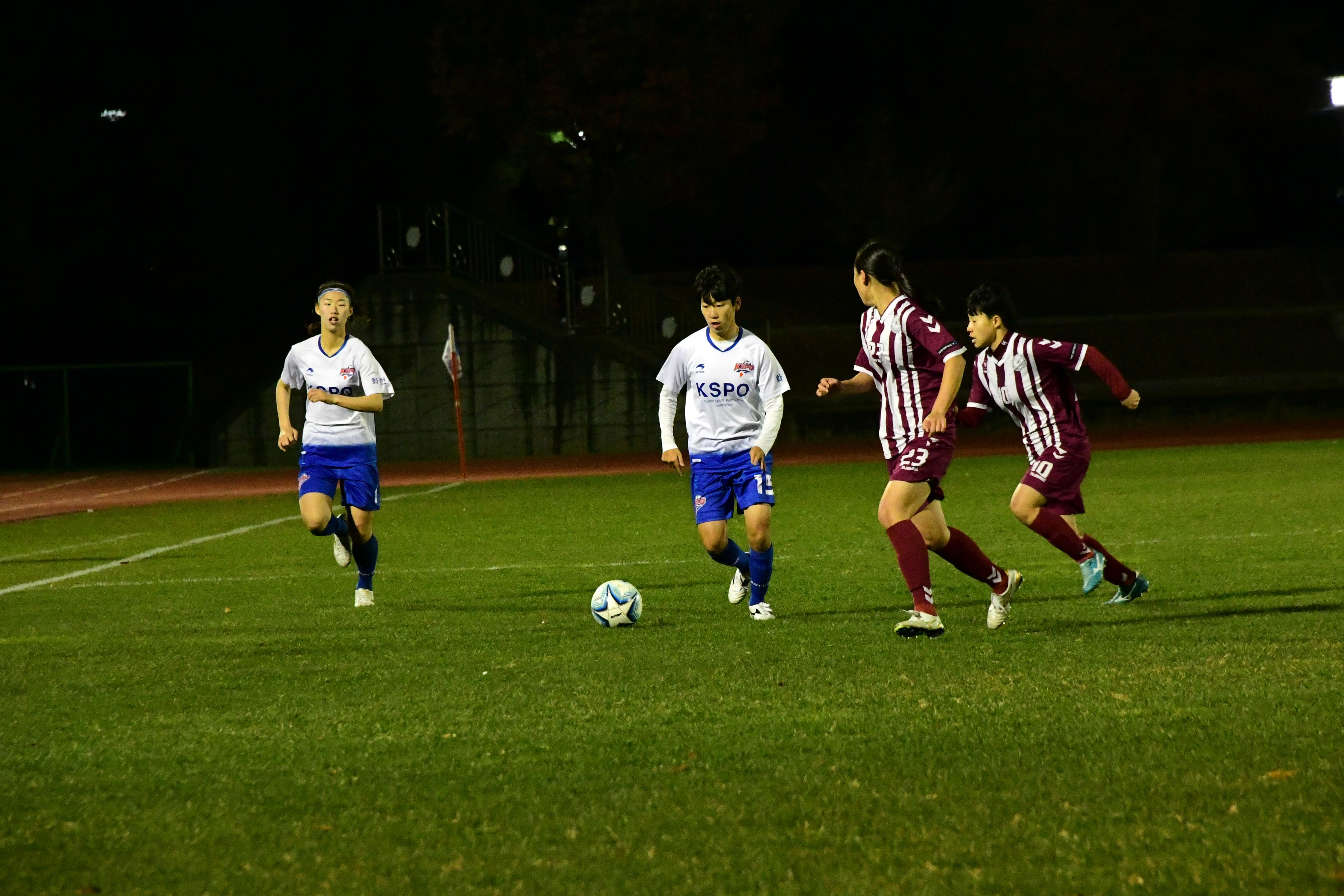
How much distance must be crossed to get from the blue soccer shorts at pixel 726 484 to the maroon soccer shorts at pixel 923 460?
1111 millimetres

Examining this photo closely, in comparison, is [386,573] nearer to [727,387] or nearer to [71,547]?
[727,387]

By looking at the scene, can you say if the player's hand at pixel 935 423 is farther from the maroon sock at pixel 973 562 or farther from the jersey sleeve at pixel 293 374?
the jersey sleeve at pixel 293 374

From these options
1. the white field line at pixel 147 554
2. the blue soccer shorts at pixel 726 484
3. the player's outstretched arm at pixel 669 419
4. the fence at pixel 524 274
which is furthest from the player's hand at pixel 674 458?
the fence at pixel 524 274

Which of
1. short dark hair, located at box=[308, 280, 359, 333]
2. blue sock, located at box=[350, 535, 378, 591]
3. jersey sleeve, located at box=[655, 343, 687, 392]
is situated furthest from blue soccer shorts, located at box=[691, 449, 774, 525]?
short dark hair, located at box=[308, 280, 359, 333]

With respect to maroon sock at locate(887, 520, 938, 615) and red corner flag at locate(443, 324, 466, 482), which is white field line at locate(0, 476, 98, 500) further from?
maroon sock at locate(887, 520, 938, 615)

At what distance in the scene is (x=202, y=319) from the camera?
34.8m

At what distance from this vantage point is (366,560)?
9789mm

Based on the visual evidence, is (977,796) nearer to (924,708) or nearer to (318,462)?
(924,708)

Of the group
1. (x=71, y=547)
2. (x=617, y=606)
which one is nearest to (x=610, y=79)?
(x=71, y=547)

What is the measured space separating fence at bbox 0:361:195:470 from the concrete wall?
131 inches

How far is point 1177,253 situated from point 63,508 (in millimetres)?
35912

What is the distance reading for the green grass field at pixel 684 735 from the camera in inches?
160

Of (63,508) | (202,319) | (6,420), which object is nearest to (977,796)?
(63,508)

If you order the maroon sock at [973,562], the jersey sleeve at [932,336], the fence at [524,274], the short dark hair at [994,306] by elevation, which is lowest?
the maroon sock at [973,562]
